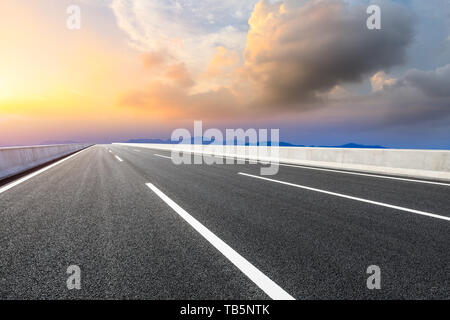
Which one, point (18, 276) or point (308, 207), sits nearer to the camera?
point (18, 276)

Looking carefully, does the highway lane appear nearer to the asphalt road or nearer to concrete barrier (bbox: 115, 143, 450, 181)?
the asphalt road

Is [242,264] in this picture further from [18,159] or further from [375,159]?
[18,159]

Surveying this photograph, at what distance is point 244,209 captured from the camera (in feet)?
14.8

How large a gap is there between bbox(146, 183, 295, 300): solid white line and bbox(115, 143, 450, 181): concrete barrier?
8.39m

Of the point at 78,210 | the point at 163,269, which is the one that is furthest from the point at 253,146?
the point at 163,269

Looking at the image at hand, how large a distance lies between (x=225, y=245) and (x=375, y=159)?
9.28 meters

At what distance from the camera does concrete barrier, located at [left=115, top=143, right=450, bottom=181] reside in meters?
7.86

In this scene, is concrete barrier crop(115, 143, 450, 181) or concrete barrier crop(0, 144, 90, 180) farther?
concrete barrier crop(0, 144, 90, 180)

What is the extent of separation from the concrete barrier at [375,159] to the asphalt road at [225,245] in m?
2.83

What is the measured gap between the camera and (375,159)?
9727 millimetres

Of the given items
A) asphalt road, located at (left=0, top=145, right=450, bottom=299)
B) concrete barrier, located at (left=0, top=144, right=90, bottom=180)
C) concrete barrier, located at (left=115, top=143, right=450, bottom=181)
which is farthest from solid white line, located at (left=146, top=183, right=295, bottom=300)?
concrete barrier, located at (left=0, top=144, right=90, bottom=180)

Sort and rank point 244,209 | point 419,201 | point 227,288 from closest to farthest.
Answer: point 227,288
point 244,209
point 419,201
